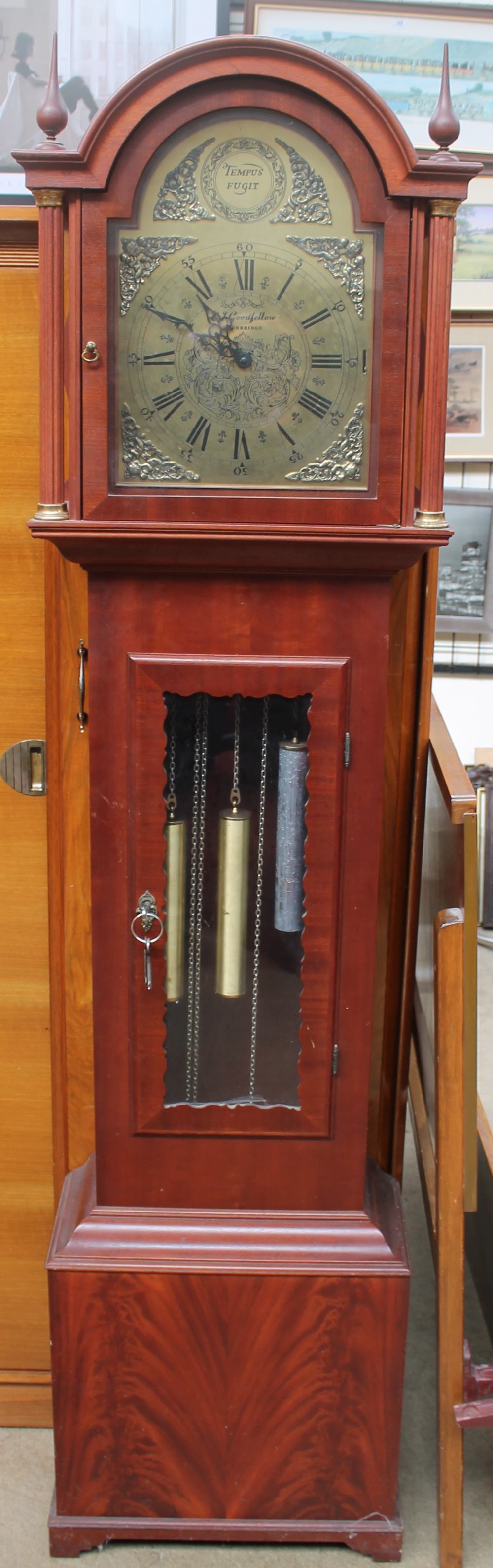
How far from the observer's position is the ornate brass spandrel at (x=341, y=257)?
52.6 inches

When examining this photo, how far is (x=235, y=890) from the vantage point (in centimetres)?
158

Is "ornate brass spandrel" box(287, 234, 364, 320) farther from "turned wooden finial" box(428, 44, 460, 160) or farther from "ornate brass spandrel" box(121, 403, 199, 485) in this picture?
"ornate brass spandrel" box(121, 403, 199, 485)

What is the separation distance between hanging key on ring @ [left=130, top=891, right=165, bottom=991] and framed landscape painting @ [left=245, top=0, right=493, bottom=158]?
6.09ft

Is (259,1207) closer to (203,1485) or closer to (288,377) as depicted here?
(203,1485)

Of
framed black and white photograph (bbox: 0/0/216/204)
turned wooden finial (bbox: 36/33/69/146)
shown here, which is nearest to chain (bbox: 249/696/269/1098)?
turned wooden finial (bbox: 36/33/69/146)

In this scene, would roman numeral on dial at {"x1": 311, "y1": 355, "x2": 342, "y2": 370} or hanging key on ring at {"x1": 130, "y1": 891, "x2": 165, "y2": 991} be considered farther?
hanging key on ring at {"x1": 130, "y1": 891, "x2": 165, "y2": 991}

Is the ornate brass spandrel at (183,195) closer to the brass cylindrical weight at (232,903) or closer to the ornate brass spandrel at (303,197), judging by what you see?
the ornate brass spandrel at (303,197)

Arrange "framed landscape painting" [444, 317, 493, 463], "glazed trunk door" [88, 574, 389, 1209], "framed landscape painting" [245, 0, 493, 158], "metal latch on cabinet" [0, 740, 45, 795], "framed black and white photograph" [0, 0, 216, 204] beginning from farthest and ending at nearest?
"framed landscape painting" [444, 317, 493, 463]
"framed landscape painting" [245, 0, 493, 158]
"framed black and white photograph" [0, 0, 216, 204]
"metal latch on cabinet" [0, 740, 45, 795]
"glazed trunk door" [88, 574, 389, 1209]

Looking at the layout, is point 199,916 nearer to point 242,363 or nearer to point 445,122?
point 242,363

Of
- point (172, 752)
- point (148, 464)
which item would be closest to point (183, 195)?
point (148, 464)

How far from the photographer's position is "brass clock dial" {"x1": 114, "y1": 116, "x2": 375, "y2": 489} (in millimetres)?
1326

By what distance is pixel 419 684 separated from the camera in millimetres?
1709

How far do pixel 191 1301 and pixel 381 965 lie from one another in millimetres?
520

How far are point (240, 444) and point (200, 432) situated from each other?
0.05 metres
